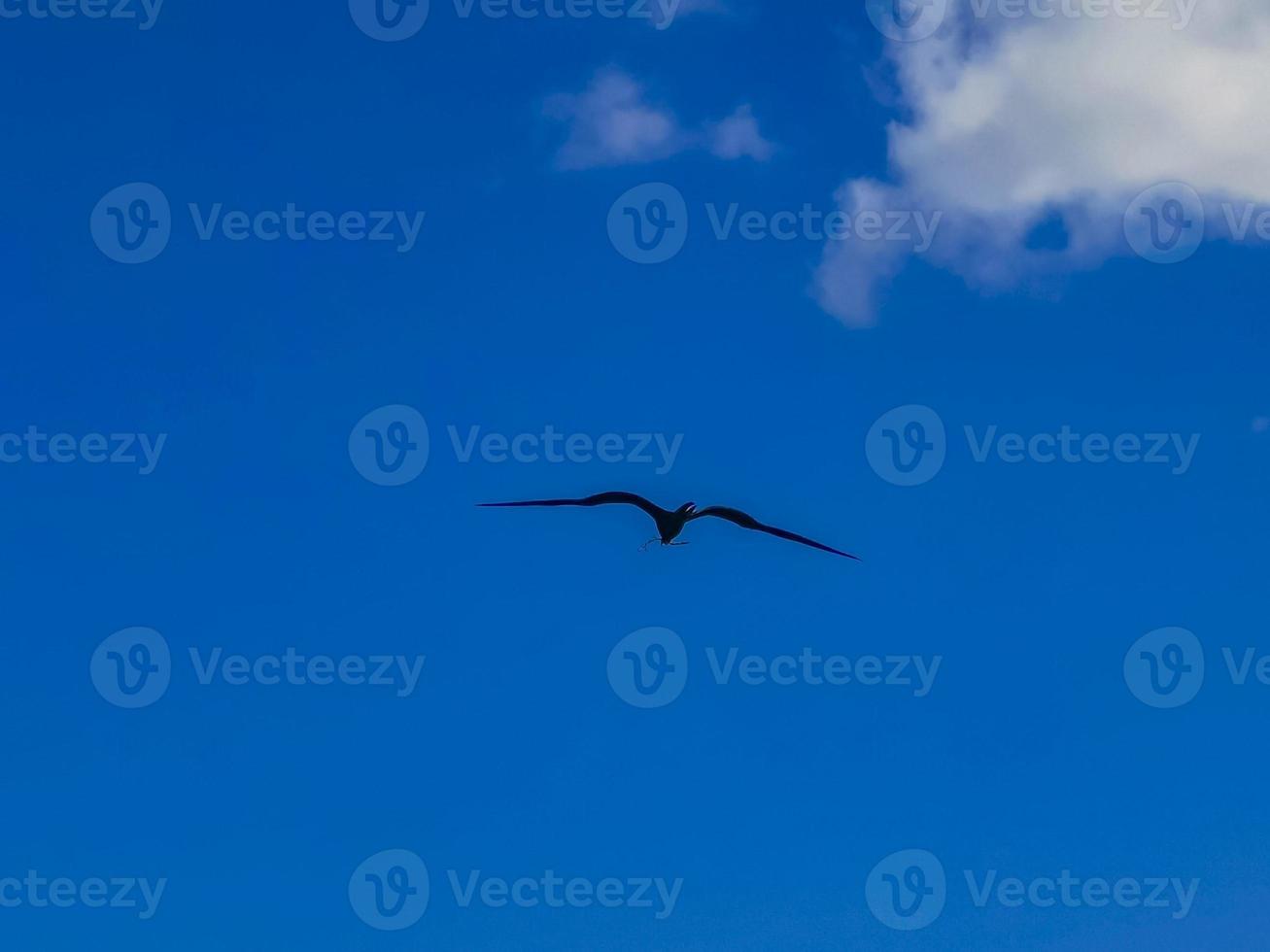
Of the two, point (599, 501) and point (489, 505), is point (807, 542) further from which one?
point (489, 505)

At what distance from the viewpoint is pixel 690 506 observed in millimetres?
29750

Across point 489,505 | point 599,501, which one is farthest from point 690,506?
point 489,505

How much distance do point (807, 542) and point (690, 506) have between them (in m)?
4.82

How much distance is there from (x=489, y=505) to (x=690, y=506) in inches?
258

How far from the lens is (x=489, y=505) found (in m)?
30.2

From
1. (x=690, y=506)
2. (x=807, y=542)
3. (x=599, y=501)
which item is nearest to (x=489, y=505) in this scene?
(x=599, y=501)

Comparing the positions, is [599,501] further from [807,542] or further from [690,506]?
[807,542]

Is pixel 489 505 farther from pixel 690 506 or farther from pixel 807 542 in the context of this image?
pixel 807 542

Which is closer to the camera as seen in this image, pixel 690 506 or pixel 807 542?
pixel 690 506

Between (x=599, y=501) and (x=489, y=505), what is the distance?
359 cm

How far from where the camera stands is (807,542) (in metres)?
31.8

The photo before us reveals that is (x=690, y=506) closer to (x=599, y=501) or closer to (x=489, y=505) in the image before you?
(x=599, y=501)

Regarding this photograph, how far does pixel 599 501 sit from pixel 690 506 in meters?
3.04
